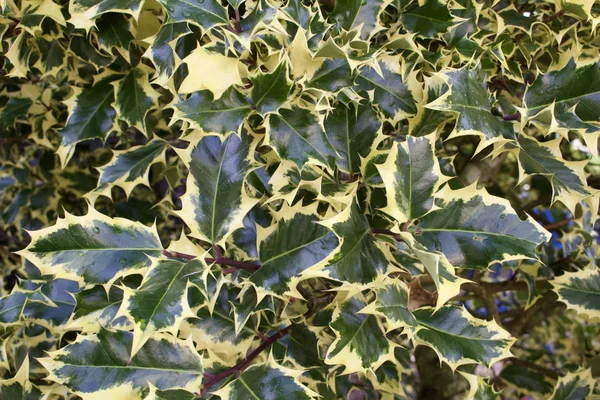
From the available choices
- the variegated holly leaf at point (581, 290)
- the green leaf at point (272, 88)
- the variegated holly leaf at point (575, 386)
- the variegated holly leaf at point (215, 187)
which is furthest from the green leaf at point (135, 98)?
the variegated holly leaf at point (575, 386)

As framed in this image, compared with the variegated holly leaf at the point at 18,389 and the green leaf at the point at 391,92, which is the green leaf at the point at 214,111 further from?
the variegated holly leaf at the point at 18,389

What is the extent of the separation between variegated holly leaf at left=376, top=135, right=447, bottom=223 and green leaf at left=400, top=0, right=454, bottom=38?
33cm

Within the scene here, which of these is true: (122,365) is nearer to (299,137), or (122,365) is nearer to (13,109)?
(299,137)

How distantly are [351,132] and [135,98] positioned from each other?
53cm

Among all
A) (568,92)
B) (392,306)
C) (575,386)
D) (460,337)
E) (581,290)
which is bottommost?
(575,386)

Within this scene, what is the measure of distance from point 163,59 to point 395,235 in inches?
20.9

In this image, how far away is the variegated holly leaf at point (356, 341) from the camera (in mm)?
854

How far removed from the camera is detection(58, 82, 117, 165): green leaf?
1273 millimetres

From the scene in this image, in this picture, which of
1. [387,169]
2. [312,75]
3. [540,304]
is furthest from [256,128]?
[540,304]

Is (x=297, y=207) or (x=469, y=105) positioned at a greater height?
(x=469, y=105)

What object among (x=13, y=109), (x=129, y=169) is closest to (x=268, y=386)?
(x=129, y=169)

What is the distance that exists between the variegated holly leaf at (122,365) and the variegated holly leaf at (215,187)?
0.62 feet

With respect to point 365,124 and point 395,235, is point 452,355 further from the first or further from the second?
point 365,124

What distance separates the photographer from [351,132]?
3.26 feet
